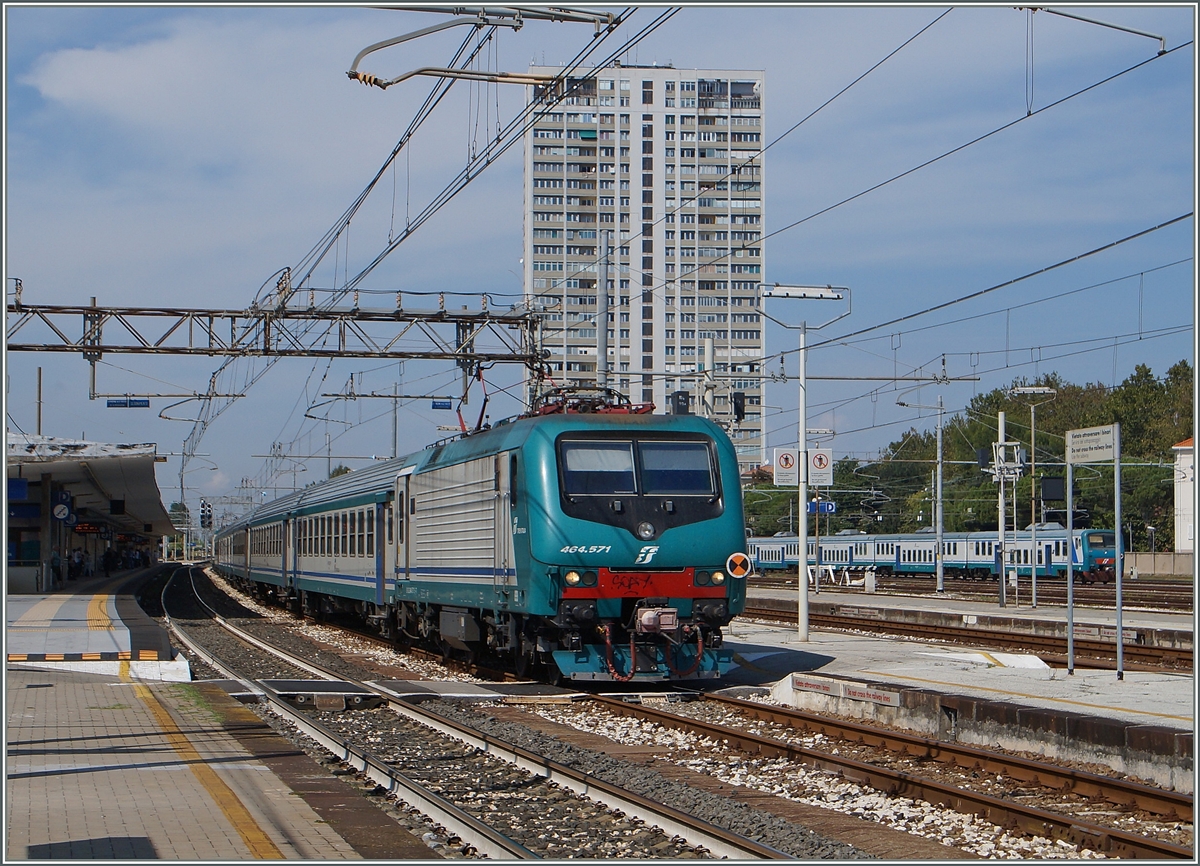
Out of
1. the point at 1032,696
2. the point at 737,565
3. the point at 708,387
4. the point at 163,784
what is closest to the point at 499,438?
the point at 737,565

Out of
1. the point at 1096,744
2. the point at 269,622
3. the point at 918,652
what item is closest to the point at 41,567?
the point at 269,622

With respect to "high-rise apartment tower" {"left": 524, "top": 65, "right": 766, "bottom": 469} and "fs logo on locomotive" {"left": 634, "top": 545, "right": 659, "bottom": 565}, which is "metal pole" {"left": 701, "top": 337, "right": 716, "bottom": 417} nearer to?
"fs logo on locomotive" {"left": 634, "top": 545, "right": 659, "bottom": 565}

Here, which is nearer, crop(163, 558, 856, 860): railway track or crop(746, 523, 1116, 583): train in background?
crop(163, 558, 856, 860): railway track

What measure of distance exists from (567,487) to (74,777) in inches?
262

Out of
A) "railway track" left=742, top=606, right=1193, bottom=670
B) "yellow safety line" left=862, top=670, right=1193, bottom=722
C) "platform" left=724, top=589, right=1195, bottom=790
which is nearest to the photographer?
"platform" left=724, top=589, right=1195, bottom=790

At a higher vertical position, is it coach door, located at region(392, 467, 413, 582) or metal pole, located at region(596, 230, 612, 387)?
metal pole, located at region(596, 230, 612, 387)

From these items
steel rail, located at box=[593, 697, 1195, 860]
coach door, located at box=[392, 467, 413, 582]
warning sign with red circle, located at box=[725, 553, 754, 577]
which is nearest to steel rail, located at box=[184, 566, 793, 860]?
steel rail, located at box=[593, 697, 1195, 860]

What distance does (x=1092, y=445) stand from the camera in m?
14.7

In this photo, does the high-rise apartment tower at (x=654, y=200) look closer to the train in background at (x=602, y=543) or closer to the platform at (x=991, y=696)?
the platform at (x=991, y=696)

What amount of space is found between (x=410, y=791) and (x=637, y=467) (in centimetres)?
668

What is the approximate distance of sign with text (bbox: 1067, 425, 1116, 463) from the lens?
14.2m

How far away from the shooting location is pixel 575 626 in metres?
14.5

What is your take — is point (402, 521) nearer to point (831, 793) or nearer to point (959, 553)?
point (831, 793)

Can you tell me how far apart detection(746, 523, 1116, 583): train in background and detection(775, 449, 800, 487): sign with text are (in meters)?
25.0
